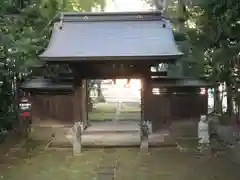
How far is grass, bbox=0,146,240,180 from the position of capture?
991 centimetres

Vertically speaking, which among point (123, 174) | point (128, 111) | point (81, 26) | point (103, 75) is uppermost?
point (81, 26)

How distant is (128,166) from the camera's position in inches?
431

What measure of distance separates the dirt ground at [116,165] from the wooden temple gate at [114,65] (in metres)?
2.55

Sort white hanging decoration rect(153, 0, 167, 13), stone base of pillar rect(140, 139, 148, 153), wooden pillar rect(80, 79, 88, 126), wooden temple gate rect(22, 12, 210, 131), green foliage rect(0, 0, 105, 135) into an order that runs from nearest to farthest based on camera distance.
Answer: stone base of pillar rect(140, 139, 148, 153)
wooden temple gate rect(22, 12, 210, 131)
green foliage rect(0, 0, 105, 135)
wooden pillar rect(80, 79, 88, 126)
white hanging decoration rect(153, 0, 167, 13)

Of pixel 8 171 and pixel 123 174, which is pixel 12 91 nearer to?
pixel 8 171

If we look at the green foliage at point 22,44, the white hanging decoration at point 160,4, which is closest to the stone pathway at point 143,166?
the green foliage at point 22,44

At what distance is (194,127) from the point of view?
15.2 metres

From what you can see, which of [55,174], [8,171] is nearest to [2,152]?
[8,171]

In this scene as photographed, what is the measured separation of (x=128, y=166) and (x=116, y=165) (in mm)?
313

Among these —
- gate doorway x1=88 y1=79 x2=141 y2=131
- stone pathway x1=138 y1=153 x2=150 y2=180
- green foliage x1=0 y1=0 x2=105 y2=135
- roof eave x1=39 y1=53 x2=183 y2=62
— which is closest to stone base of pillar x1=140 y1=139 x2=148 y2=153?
stone pathway x1=138 y1=153 x2=150 y2=180

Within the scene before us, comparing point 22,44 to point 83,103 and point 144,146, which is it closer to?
point 83,103

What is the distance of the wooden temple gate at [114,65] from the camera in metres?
13.5

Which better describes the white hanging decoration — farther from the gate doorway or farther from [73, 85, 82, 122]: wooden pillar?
[73, 85, 82, 122]: wooden pillar

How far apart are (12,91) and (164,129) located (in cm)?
549
